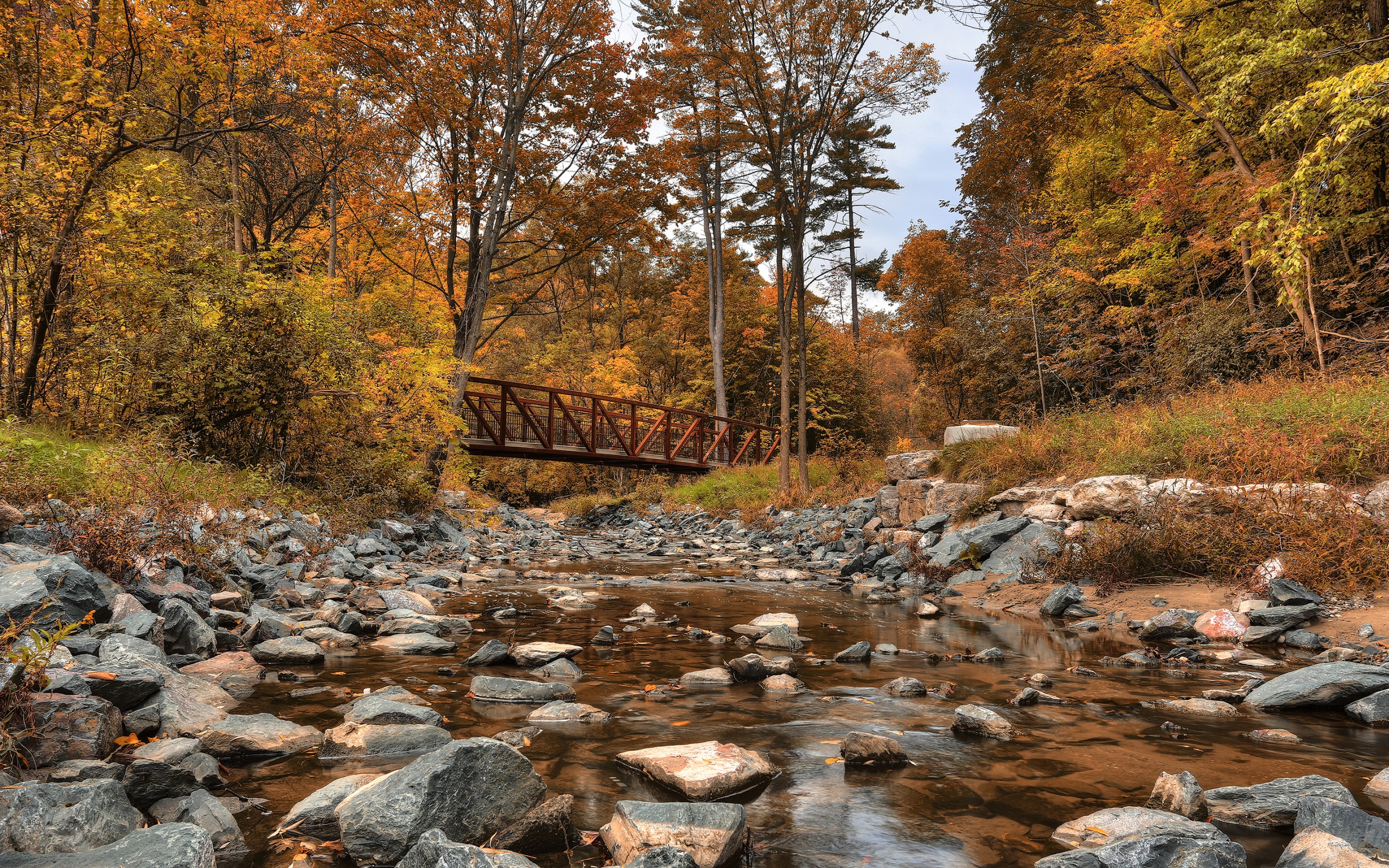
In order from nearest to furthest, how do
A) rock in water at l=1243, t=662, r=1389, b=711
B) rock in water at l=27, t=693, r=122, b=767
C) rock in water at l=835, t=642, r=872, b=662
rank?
1. rock in water at l=27, t=693, r=122, b=767
2. rock in water at l=1243, t=662, r=1389, b=711
3. rock in water at l=835, t=642, r=872, b=662

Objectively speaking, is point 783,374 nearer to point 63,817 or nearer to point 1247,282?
point 1247,282

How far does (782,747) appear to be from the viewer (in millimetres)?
2855

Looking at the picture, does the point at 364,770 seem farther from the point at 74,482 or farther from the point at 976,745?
the point at 74,482

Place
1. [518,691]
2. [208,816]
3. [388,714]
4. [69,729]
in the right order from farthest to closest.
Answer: [518,691] → [388,714] → [69,729] → [208,816]

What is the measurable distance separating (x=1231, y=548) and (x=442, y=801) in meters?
6.42

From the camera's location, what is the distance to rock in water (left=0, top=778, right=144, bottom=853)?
162 cm

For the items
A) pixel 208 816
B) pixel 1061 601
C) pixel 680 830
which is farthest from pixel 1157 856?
pixel 1061 601

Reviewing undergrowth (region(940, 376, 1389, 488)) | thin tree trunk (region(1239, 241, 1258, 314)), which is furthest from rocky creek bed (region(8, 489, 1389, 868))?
thin tree trunk (region(1239, 241, 1258, 314))

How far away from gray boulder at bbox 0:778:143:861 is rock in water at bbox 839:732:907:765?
7.41 feet

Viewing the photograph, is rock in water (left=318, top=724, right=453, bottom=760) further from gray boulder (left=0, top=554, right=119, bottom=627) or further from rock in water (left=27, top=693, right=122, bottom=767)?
gray boulder (left=0, top=554, right=119, bottom=627)

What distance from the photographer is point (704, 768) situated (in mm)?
2404

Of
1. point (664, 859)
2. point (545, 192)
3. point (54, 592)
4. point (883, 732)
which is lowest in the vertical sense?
point (883, 732)

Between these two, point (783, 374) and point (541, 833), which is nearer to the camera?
point (541, 833)

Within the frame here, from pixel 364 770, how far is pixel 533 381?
76.2 feet
